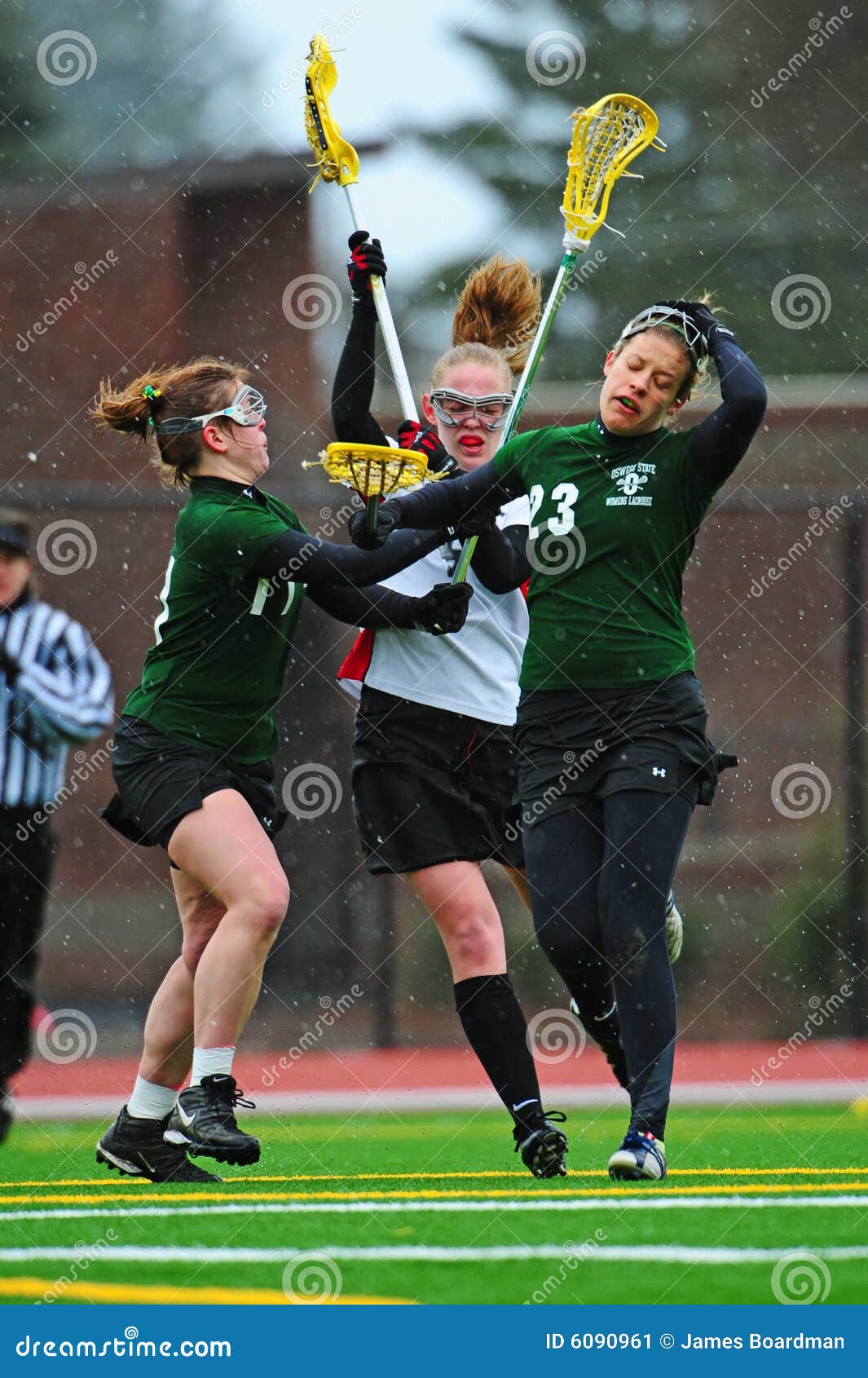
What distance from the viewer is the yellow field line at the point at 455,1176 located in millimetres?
4504

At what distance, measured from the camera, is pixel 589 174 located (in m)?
4.96

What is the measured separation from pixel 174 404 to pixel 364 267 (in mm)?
586

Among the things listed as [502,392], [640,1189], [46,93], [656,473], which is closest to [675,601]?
[656,473]

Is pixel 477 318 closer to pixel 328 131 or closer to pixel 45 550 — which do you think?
pixel 328 131

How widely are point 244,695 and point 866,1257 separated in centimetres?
217

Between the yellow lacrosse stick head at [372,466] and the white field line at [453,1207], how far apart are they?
4.79ft

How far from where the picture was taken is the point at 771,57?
19859 millimetres

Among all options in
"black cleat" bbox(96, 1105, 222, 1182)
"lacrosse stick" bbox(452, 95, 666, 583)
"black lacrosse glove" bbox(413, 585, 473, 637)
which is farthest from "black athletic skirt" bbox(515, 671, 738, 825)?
"black cleat" bbox(96, 1105, 222, 1182)

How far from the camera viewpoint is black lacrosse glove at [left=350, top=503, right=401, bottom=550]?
4199 mm

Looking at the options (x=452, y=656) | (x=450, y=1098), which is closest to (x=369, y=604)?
(x=452, y=656)

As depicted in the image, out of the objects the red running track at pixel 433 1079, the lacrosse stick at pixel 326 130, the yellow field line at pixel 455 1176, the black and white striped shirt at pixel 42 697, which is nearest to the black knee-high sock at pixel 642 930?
the yellow field line at pixel 455 1176

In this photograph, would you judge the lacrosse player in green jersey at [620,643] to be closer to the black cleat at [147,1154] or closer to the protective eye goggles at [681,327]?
the protective eye goggles at [681,327]

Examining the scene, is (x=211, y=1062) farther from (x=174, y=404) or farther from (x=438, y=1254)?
(x=174, y=404)

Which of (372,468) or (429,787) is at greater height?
(372,468)
